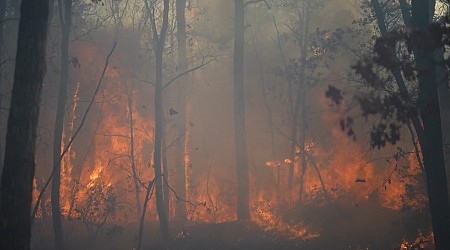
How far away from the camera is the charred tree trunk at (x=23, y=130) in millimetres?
7039

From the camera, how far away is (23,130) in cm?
718

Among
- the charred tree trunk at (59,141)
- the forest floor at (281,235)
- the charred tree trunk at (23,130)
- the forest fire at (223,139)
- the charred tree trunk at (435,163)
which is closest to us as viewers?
the charred tree trunk at (23,130)

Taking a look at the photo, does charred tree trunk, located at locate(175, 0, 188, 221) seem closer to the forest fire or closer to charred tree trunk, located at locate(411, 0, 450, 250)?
the forest fire

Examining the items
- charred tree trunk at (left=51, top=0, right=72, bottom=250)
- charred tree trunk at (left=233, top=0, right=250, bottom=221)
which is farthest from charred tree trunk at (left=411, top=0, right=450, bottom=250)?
charred tree trunk at (left=51, top=0, right=72, bottom=250)

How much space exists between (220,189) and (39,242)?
1283 centimetres

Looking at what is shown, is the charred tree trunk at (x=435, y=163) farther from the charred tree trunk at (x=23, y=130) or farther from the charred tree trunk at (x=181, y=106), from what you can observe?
the charred tree trunk at (x=181, y=106)

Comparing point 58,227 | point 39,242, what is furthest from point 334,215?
point 39,242

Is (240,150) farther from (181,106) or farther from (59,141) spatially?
(59,141)

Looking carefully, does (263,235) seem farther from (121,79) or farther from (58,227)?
(121,79)

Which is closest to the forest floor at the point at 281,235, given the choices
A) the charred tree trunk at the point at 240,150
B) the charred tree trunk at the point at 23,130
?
the charred tree trunk at the point at 240,150

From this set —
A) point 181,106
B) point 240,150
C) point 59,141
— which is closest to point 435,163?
point 240,150

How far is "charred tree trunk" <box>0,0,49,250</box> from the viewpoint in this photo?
277 inches

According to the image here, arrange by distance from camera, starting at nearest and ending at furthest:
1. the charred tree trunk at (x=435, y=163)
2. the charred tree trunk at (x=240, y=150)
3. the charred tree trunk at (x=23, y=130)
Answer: the charred tree trunk at (x=23, y=130)
the charred tree trunk at (x=435, y=163)
the charred tree trunk at (x=240, y=150)

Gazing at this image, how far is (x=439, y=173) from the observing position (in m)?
8.63
